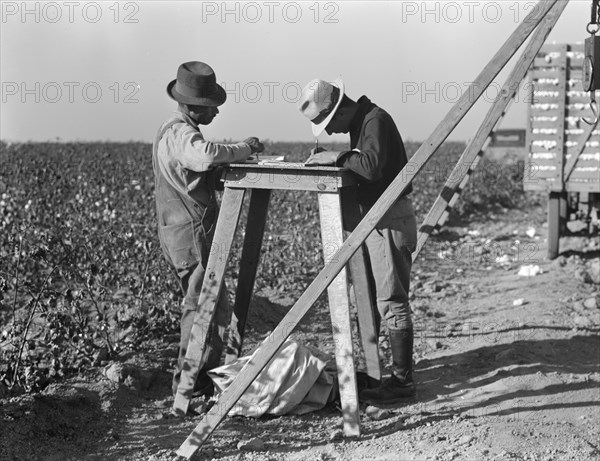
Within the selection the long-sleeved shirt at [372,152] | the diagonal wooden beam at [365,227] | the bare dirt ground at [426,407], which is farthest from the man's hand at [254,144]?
the bare dirt ground at [426,407]

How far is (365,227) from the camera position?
15.1 ft

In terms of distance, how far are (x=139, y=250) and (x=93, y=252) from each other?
15.0 inches

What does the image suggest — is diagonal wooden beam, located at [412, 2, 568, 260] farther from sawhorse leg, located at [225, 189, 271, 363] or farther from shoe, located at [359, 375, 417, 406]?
sawhorse leg, located at [225, 189, 271, 363]

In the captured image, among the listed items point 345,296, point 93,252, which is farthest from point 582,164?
point 345,296

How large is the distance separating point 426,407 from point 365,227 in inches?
59.4

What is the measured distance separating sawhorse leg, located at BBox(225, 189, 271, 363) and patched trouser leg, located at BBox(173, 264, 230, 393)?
17 cm

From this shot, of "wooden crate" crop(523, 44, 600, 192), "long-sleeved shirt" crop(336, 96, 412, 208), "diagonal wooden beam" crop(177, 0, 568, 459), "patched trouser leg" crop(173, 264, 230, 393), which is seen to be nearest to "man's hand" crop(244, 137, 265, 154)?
"long-sleeved shirt" crop(336, 96, 412, 208)

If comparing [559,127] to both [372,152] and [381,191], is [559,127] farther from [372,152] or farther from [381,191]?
[372,152]

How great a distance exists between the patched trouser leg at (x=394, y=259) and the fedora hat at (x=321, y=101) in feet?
2.16

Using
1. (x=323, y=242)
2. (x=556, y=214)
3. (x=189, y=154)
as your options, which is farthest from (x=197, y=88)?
(x=556, y=214)

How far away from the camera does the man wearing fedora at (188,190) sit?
17.6 ft

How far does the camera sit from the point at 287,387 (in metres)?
5.43

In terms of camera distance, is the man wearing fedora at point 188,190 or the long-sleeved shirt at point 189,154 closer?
the long-sleeved shirt at point 189,154

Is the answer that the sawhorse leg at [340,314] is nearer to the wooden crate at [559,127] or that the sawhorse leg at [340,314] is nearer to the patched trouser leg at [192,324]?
the patched trouser leg at [192,324]
